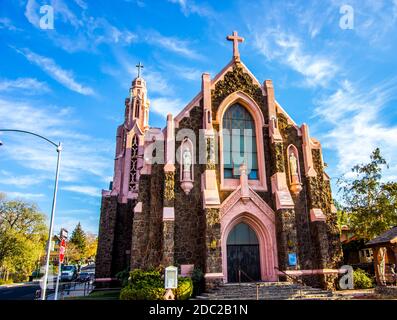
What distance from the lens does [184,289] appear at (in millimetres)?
14547

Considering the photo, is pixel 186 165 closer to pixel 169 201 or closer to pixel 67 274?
pixel 169 201

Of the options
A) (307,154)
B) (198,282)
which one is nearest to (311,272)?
(198,282)

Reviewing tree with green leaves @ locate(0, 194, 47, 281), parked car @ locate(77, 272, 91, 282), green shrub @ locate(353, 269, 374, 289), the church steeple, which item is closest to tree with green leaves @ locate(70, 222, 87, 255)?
tree with green leaves @ locate(0, 194, 47, 281)

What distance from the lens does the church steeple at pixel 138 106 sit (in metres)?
28.0

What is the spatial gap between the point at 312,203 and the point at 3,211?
141ft

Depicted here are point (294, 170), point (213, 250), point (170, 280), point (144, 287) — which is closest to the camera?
point (170, 280)

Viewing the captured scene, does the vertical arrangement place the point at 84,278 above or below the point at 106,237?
below

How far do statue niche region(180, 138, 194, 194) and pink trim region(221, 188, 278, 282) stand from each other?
231 cm

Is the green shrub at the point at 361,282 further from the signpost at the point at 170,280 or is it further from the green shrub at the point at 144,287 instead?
the green shrub at the point at 144,287

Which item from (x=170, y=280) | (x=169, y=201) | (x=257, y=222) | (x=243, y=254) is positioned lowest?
(x=170, y=280)

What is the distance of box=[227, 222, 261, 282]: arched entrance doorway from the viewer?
1716cm

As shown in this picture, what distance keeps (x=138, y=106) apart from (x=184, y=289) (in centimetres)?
1892

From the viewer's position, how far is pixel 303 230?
60.0ft
